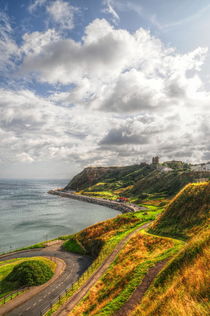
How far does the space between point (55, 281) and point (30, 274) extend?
5.43 m

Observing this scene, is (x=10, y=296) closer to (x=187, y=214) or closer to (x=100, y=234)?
(x=100, y=234)

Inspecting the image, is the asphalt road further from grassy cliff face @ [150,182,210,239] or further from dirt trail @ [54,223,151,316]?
grassy cliff face @ [150,182,210,239]

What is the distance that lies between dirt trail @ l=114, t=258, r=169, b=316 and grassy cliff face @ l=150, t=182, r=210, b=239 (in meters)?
19.8

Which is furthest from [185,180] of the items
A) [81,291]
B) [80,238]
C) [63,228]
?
[81,291]

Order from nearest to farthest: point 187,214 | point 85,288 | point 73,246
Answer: point 85,288
point 187,214
point 73,246

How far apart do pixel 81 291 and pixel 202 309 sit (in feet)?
87.8

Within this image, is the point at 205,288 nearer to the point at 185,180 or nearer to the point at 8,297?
the point at 8,297

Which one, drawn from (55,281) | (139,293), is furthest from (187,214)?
(55,281)

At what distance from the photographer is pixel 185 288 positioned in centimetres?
1292

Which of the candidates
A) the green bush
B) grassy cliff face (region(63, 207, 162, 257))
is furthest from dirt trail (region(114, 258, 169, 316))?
the green bush

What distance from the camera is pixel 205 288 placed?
38.5 ft

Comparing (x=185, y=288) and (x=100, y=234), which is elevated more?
(x=185, y=288)

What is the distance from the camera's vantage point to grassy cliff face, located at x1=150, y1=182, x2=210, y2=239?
1660 inches

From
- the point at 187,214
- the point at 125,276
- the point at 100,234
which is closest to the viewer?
the point at 125,276
